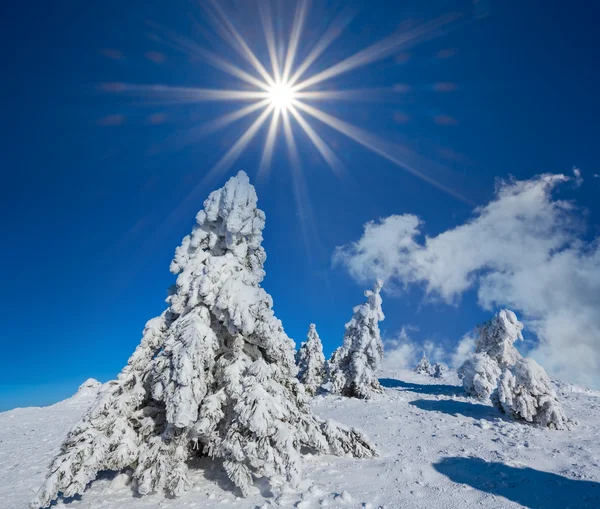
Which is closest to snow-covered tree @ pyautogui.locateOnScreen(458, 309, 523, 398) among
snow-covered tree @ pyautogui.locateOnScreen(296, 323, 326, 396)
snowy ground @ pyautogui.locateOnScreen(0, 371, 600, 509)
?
snowy ground @ pyautogui.locateOnScreen(0, 371, 600, 509)

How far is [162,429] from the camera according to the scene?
10086mm

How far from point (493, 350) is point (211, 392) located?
1071 inches

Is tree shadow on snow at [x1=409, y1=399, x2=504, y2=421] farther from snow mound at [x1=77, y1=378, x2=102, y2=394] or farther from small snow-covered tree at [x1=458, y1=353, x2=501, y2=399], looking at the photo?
snow mound at [x1=77, y1=378, x2=102, y2=394]

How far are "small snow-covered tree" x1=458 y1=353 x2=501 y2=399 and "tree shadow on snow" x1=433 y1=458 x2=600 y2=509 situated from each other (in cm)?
1324

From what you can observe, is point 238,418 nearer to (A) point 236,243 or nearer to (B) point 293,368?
(B) point 293,368

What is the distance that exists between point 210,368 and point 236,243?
448 cm

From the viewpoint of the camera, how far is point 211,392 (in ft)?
34.3

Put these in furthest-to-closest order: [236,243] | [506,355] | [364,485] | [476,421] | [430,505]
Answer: [506,355]
[476,421]
[236,243]
[364,485]
[430,505]

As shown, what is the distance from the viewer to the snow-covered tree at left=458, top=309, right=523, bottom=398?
22516 millimetres

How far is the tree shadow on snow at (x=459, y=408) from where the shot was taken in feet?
55.0

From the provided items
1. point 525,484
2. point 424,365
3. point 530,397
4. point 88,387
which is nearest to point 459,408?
point 530,397

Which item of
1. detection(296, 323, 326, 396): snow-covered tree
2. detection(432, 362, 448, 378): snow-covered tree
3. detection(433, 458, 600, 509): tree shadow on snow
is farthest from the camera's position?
detection(432, 362, 448, 378): snow-covered tree

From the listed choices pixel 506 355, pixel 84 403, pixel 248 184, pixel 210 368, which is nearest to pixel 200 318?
pixel 210 368

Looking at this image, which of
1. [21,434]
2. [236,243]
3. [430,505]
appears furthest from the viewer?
[21,434]
